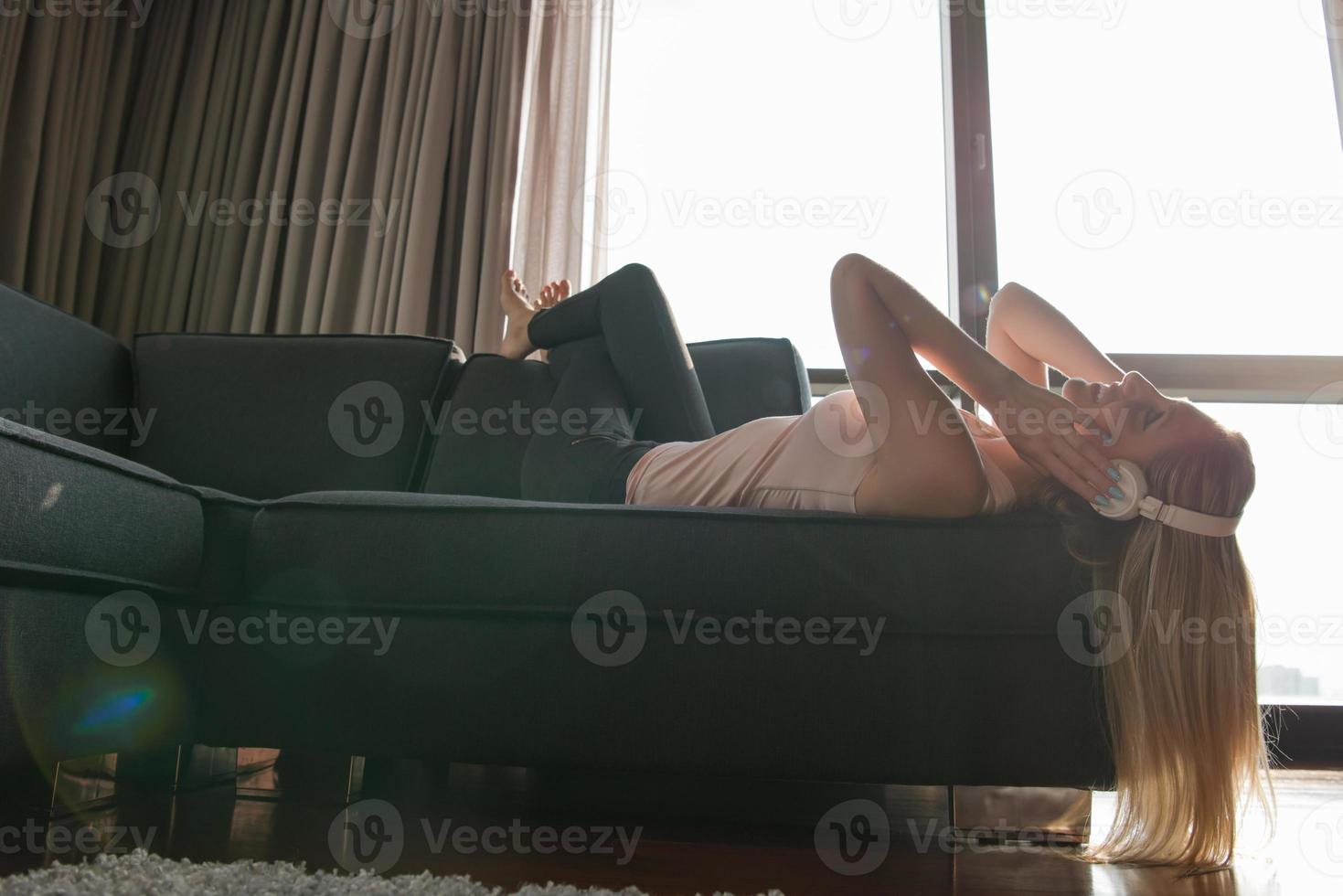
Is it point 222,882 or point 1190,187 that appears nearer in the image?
point 222,882

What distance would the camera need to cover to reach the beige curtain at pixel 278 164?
9.10 feet

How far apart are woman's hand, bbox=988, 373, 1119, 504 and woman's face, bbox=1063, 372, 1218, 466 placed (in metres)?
0.02

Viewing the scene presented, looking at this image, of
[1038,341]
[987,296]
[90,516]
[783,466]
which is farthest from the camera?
[987,296]

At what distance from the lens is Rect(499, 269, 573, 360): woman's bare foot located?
2074 millimetres

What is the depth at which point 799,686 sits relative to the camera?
3.91ft

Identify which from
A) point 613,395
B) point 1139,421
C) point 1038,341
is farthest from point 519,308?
point 1139,421

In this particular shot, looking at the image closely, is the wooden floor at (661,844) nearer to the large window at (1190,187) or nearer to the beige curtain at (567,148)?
the large window at (1190,187)

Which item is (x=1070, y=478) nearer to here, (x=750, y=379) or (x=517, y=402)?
(x=750, y=379)

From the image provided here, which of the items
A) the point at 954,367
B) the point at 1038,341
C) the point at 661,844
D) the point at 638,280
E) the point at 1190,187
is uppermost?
the point at 1190,187

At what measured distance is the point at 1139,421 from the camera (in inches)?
47.5

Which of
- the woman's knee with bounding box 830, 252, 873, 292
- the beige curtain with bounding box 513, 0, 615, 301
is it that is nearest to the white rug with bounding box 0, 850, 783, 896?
the woman's knee with bounding box 830, 252, 873, 292

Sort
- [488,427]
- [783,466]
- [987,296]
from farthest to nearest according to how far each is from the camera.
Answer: [987,296], [488,427], [783,466]

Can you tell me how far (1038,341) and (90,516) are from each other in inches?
56.9

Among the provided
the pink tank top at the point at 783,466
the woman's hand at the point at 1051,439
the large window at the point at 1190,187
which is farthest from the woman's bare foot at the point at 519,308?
the large window at the point at 1190,187
